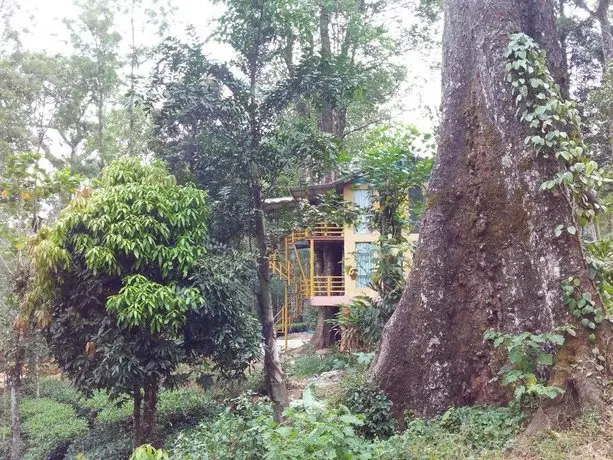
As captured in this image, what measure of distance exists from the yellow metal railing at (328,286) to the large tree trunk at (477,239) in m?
9.02

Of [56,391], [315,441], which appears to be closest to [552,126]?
[315,441]

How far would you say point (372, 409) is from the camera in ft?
15.5

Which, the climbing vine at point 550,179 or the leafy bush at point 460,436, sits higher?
the climbing vine at point 550,179

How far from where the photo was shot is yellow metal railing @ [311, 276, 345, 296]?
14.1 meters

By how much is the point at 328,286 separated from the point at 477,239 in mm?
9527

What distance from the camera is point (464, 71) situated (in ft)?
16.6

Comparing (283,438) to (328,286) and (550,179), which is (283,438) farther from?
(328,286)

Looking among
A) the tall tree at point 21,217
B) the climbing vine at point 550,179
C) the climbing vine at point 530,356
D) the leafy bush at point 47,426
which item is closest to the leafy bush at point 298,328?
the leafy bush at point 47,426

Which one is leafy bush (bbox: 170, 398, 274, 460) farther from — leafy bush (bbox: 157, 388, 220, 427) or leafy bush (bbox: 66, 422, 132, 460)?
leafy bush (bbox: 157, 388, 220, 427)

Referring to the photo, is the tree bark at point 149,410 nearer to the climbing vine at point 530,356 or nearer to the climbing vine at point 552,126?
the climbing vine at point 530,356

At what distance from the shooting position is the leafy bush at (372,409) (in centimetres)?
465

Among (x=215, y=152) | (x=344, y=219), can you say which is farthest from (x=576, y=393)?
(x=215, y=152)

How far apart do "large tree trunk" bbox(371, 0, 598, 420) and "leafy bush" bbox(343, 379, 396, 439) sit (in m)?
0.10

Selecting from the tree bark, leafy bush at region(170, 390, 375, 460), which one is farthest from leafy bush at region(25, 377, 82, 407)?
leafy bush at region(170, 390, 375, 460)
